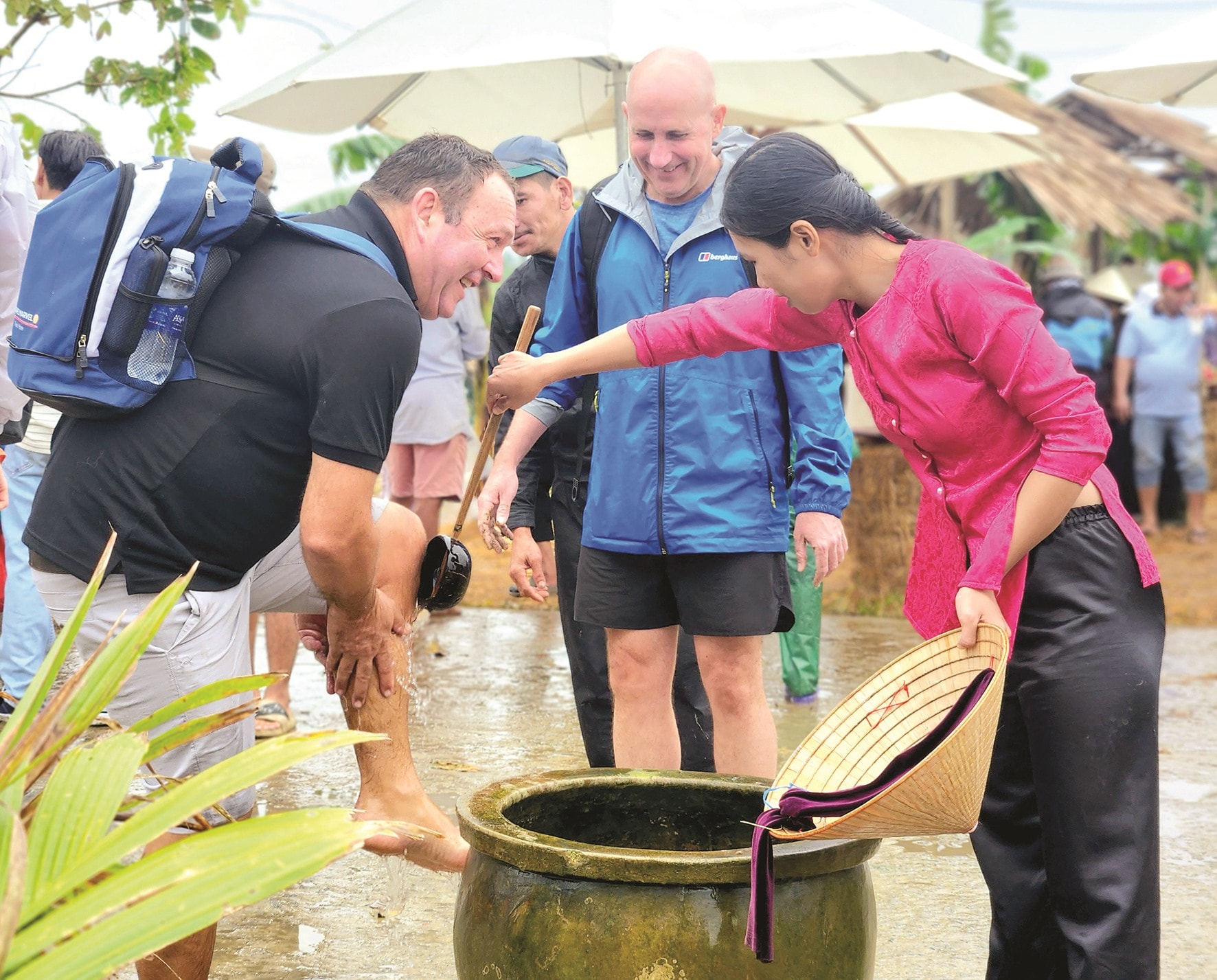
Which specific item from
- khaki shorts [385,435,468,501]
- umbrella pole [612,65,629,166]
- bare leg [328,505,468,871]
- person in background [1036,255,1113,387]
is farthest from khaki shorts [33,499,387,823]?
person in background [1036,255,1113,387]

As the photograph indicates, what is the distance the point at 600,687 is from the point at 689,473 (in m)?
0.97

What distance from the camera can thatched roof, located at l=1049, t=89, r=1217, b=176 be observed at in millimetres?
20953

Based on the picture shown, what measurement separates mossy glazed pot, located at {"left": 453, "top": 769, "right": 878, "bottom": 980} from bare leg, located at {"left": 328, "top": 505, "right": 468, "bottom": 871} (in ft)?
1.98

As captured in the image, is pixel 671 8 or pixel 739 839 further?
pixel 671 8

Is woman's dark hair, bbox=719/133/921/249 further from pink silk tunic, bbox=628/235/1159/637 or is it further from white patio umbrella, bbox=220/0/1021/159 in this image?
white patio umbrella, bbox=220/0/1021/159

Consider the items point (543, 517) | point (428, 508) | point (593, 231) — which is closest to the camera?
point (593, 231)

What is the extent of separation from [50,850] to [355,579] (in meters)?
1.24

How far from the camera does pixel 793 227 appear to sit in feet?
8.28

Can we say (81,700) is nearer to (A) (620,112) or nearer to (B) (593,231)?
(B) (593,231)

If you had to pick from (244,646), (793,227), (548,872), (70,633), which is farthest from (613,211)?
(70,633)

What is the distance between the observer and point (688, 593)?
137 inches

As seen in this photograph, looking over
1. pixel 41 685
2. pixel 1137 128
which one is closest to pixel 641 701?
pixel 41 685

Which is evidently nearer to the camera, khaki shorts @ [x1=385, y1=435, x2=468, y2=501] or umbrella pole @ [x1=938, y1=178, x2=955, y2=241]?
khaki shorts @ [x1=385, y1=435, x2=468, y2=501]

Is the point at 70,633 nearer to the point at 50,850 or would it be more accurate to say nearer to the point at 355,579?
the point at 50,850
